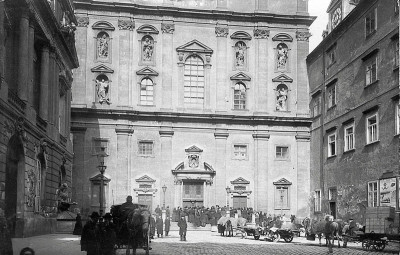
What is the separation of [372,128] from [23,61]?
1892cm

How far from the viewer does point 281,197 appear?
47094 mm

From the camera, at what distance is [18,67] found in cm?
1980

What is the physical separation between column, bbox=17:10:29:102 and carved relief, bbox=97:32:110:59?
25979mm

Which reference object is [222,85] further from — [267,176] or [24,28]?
[24,28]

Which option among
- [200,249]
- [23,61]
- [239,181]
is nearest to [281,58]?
[239,181]

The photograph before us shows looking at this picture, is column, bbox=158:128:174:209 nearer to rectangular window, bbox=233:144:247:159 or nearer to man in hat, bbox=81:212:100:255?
rectangular window, bbox=233:144:247:159

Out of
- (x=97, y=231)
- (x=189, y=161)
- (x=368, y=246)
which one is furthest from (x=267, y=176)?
(x=97, y=231)

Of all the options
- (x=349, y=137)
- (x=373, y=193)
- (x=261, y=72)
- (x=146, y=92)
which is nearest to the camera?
(x=373, y=193)

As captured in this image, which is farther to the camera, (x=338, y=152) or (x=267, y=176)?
(x=267, y=176)

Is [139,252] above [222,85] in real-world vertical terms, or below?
below

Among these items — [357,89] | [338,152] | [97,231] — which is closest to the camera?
[97,231]

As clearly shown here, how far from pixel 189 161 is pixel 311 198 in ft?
33.8

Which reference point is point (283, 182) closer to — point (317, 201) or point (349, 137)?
point (317, 201)

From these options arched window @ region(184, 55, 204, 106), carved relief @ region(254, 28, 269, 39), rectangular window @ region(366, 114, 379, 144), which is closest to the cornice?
carved relief @ region(254, 28, 269, 39)
